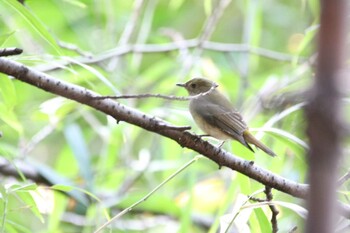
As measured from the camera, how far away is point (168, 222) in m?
3.15

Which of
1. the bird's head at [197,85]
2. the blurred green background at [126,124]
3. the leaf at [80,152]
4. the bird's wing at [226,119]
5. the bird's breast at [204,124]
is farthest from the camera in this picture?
the leaf at [80,152]

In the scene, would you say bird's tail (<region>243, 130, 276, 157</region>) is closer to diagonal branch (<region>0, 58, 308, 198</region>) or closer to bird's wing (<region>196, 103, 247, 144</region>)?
bird's wing (<region>196, 103, 247, 144</region>)

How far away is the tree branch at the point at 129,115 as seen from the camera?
115 cm

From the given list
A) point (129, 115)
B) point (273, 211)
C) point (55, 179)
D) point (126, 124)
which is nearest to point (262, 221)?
point (273, 211)

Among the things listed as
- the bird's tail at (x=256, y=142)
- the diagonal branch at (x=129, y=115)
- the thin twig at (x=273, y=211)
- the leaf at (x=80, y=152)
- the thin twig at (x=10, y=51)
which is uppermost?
the leaf at (x=80, y=152)

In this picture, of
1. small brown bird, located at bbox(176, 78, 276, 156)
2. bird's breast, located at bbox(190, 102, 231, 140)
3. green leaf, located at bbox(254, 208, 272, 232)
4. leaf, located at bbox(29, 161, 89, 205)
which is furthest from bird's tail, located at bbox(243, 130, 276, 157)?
leaf, located at bbox(29, 161, 89, 205)

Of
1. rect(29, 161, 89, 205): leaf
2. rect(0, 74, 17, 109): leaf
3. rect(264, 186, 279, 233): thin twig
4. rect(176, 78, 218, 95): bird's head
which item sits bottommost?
rect(264, 186, 279, 233): thin twig

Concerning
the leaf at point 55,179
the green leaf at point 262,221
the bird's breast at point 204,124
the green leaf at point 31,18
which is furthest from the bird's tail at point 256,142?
the leaf at point 55,179

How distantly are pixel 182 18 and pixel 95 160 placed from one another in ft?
5.11

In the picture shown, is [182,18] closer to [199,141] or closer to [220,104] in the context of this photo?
[220,104]

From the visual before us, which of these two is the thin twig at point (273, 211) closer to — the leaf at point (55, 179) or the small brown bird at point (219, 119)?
the small brown bird at point (219, 119)

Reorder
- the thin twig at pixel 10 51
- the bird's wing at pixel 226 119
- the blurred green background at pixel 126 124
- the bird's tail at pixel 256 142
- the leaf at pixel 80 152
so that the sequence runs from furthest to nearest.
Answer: the leaf at pixel 80 152
the blurred green background at pixel 126 124
the bird's wing at pixel 226 119
the bird's tail at pixel 256 142
the thin twig at pixel 10 51

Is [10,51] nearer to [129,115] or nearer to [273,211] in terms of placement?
[129,115]

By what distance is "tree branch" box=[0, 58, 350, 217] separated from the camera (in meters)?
1.15
